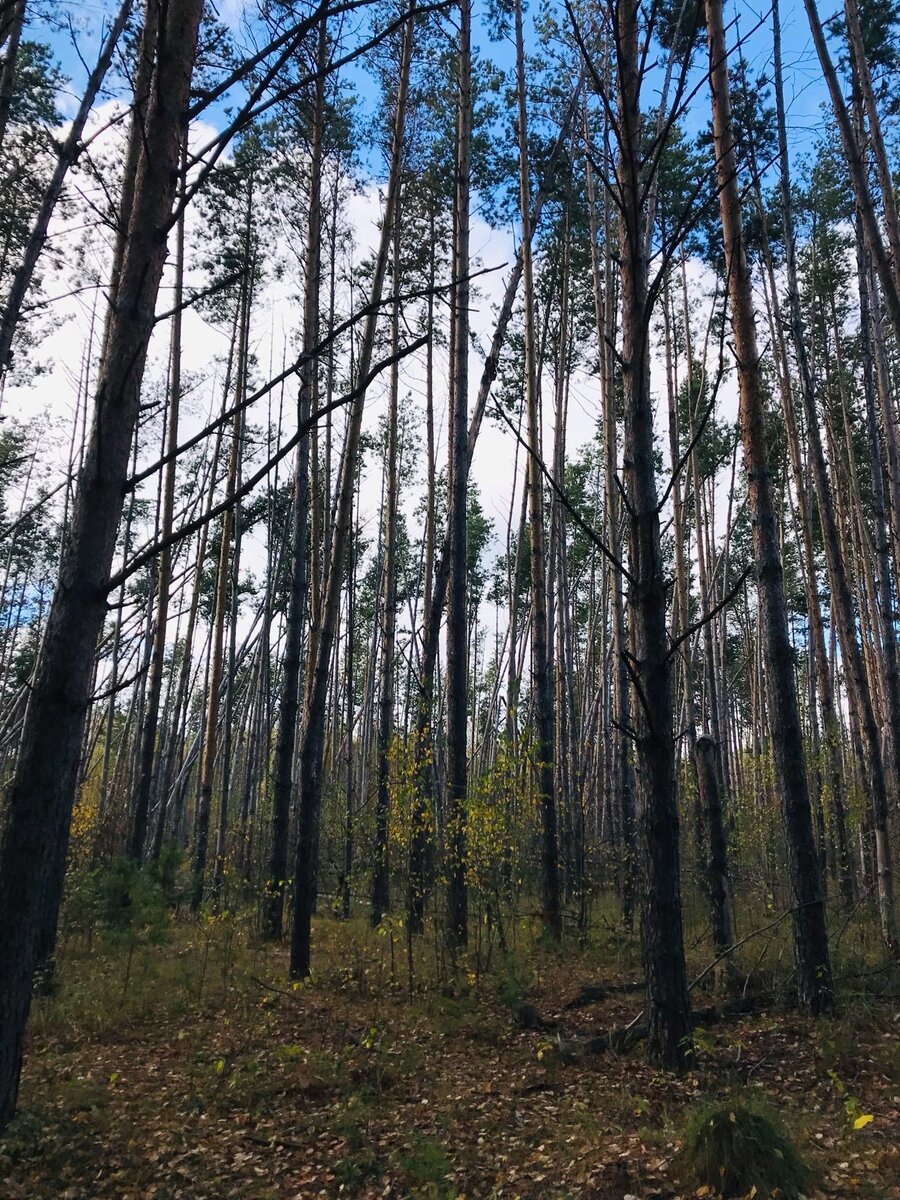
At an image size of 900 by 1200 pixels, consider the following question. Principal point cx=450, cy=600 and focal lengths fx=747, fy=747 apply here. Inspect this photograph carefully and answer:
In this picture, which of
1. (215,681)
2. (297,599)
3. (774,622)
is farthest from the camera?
(215,681)

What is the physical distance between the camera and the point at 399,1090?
14.6 ft

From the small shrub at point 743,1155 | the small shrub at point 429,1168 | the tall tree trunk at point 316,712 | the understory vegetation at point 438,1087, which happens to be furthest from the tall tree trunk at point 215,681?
the small shrub at point 743,1155

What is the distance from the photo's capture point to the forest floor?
10.7 feet

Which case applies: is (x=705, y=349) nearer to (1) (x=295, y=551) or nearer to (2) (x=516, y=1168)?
(1) (x=295, y=551)

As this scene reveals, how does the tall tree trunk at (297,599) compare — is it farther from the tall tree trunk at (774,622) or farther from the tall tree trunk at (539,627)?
the tall tree trunk at (774,622)

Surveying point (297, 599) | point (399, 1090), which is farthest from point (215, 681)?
point (399, 1090)

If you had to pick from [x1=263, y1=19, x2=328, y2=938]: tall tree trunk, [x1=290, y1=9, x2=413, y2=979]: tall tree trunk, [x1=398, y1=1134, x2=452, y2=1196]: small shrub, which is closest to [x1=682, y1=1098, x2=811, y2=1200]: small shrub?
[x1=398, y1=1134, x2=452, y2=1196]: small shrub

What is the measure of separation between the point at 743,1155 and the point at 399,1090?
2206mm

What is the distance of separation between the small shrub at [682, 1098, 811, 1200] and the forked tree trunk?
2585 mm

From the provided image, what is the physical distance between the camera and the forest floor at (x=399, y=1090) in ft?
10.7

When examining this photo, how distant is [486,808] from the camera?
7121 millimetres

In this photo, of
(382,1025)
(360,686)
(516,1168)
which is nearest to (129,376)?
(516,1168)

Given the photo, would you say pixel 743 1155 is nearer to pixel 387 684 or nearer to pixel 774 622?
pixel 774 622

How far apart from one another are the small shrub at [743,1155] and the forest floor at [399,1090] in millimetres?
90
